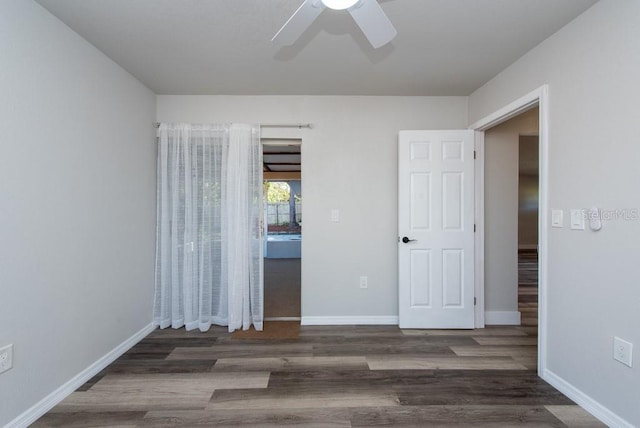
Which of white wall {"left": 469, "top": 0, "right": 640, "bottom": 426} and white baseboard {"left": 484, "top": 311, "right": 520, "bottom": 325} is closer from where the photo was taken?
white wall {"left": 469, "top": 0, "right": 640, "bottom": 426}

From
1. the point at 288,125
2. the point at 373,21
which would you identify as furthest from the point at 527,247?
the point at 373,21

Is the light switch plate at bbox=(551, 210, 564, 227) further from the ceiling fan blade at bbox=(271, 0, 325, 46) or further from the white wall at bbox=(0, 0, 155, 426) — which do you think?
the white wall at bbox=(0, 0, 155, 426)

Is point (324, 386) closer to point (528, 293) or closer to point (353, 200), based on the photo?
point (353, 200)

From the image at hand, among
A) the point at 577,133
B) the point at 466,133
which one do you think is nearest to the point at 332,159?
the point at 466,133

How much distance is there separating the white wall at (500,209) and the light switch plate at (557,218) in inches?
41.4

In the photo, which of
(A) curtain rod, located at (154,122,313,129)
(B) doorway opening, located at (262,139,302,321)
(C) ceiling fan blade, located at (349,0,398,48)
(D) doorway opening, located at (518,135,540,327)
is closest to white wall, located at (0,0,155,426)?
(A) curtain rod, located at (154,122,313,129)

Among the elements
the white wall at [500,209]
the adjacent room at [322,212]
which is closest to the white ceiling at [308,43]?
the adjacent room at [322,212]

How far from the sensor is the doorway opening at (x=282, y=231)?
3.63 m

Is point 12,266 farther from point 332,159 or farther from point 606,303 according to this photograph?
point 606,303

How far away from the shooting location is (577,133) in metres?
1.86

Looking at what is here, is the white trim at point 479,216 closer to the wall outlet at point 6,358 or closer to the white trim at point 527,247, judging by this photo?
the wall outlet at point 6,358

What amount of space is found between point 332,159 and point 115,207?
2.07 metres

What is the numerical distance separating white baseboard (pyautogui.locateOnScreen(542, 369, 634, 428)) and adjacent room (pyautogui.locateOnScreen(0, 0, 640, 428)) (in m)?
0.02

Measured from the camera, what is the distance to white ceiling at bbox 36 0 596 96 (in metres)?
1.77
